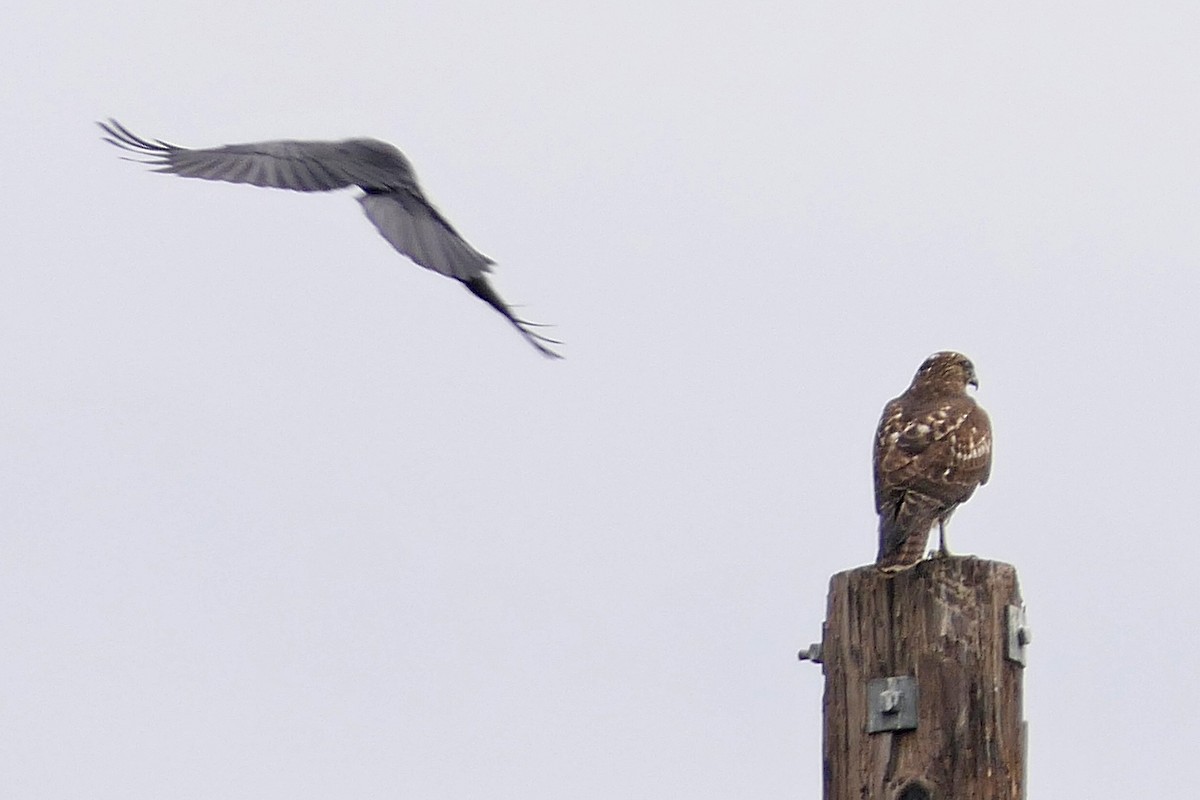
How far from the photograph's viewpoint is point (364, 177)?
7.75 m

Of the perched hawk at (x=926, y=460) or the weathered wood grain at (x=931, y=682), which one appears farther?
the perched hawk at (x=926, y=460)

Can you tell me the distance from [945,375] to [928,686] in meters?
3.86

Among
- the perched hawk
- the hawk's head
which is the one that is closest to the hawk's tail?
the perched hawk

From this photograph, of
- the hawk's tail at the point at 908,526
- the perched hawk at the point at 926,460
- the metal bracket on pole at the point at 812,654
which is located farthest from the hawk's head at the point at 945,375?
the metal bracket on pole at the point at 812,654

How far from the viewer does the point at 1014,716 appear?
433 cm

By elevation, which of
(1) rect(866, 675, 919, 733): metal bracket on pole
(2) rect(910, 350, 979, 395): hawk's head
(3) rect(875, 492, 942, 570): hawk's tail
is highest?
(2) rect(910, 350, 979, 395): hawk's head

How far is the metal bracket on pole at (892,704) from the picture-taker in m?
4.33

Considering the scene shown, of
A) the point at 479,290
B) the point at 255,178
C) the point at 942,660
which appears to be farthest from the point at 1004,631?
the point at 255,178

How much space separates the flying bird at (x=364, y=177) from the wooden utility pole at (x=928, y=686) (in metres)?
2.88

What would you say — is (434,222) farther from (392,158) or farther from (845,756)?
(845,756)

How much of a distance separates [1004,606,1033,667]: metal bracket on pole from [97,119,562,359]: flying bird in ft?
9.89

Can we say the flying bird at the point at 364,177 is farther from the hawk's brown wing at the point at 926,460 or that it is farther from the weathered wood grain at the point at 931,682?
the weathered wood grain at the point at 931,682

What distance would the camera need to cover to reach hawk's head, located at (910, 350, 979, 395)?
791cm

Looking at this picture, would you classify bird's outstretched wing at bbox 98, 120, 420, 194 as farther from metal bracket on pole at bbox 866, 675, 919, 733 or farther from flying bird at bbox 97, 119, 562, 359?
metal bracket on pole at bbox 866, 675, 919, 733
